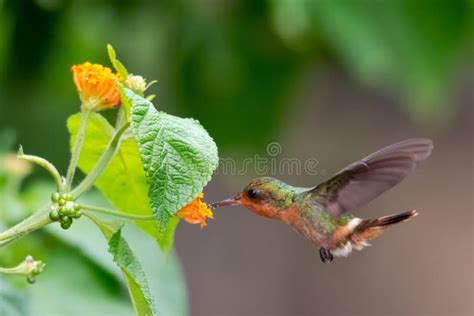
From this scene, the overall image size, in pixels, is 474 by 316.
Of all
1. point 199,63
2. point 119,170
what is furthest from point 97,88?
point 199,63

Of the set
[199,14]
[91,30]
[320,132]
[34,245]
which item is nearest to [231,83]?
[199,14]

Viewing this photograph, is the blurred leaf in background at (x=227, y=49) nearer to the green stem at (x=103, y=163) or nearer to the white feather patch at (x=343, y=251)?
the white feather patch at (x=343, y=251)

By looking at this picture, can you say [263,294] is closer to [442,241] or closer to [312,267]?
[312,267]

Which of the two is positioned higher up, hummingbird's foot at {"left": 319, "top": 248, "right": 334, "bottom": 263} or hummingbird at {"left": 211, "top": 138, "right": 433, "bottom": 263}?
hummingbird at {"left": 211, "top": 138, "right": 433, "bottom": 263}

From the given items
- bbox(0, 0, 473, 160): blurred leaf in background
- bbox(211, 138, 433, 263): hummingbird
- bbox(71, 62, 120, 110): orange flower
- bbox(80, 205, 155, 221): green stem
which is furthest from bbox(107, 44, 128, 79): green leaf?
bbox(0, 0, 473, 160): blurred leaf in background

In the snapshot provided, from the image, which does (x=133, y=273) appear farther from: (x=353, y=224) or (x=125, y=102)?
(x=353, y=224)

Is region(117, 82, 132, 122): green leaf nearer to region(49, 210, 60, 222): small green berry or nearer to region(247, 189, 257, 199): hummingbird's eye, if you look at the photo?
region(49, 210, 60, 222): small green berry
